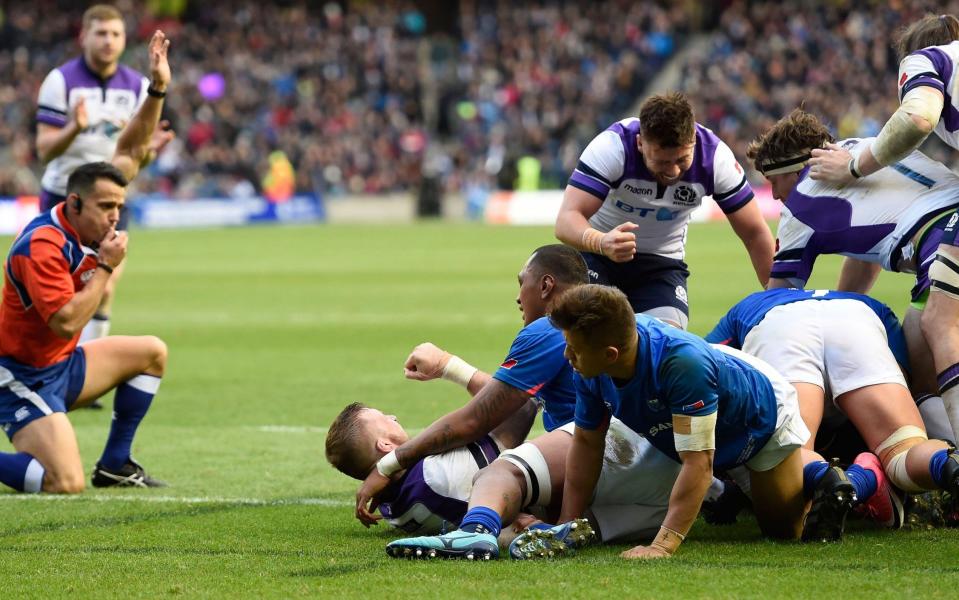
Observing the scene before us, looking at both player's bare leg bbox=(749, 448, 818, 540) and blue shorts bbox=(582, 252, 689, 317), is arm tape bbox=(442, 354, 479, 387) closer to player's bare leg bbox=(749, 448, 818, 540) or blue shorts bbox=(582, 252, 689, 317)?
player's bare leg bbox=(749, 448, 818, 540)

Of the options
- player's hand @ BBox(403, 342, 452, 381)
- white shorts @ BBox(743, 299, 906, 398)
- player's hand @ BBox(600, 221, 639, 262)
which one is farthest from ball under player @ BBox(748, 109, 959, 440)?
player's hand @ BBox(403, 342, 452, 381)

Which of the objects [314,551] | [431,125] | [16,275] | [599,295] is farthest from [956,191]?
[431,125]

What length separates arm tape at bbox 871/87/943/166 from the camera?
5.96 m

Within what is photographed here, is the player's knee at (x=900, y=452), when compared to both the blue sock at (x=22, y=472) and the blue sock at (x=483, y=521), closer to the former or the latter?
the blue sock at (x=483, y=521)

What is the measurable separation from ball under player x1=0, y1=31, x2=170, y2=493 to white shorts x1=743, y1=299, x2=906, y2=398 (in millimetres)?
3364

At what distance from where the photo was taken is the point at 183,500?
6.54 m

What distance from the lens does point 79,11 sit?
145 feet

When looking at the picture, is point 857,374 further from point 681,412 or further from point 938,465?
point 681,412

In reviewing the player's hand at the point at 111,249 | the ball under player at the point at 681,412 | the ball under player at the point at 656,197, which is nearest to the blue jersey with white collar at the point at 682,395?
the ball under player at the point at 681,412

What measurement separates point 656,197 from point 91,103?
5206 mm

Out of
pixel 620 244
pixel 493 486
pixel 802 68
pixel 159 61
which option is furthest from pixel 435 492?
pixel 802 68

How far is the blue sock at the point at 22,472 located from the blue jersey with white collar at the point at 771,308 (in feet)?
11.4

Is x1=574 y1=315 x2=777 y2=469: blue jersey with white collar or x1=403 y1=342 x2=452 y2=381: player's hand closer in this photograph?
x1=574 y1=315 x2=777 y2=469: blue jersey with white collar

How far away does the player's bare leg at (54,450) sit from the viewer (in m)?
6.85
